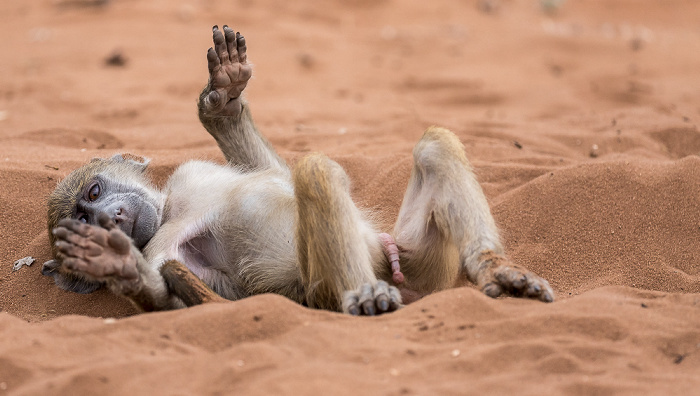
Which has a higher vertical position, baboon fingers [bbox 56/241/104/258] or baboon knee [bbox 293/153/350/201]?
baboon knee [bbox 293/153/350/201]

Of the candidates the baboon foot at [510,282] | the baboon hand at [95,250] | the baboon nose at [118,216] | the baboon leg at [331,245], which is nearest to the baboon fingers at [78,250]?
the baboon hand at [95,250]

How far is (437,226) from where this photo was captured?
441 centimetres

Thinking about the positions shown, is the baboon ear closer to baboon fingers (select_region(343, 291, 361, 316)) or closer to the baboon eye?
the baboon eye

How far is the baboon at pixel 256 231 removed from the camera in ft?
12.6

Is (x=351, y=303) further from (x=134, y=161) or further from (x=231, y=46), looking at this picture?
(x=134, y=161)

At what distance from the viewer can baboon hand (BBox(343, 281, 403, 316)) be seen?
377 cm

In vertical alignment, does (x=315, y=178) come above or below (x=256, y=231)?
above

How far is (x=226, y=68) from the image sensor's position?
4.93 meters

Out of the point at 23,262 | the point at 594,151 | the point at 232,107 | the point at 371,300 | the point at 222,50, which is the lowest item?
the point at 23,262

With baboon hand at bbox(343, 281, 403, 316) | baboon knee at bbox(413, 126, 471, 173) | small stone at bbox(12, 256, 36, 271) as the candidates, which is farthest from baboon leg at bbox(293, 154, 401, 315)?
small stone at bbox(12, 256, 36, 271)

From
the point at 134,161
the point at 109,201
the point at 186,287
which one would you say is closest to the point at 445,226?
the point at 186,287

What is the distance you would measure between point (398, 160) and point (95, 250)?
10.2ft

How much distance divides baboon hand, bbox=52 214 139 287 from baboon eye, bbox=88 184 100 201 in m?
1.05

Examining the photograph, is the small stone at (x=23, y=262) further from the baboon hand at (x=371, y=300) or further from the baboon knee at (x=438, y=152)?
the baboon knee at (x=438, y=152)
